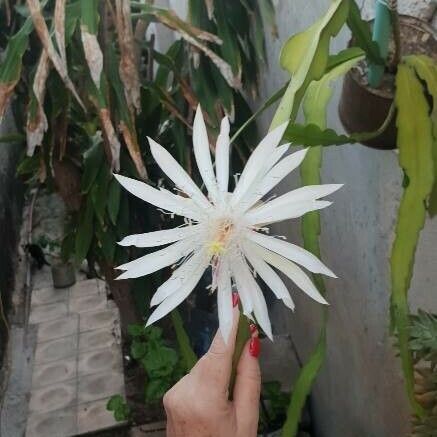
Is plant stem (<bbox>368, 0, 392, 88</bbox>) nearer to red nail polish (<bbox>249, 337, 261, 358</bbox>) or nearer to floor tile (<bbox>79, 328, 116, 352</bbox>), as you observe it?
red nail polish (<bbox>249, 337, 261, 358</bbox>)

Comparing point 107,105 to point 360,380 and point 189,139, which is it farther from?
point 360,380

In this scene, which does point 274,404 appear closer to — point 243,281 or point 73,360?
point 73,360

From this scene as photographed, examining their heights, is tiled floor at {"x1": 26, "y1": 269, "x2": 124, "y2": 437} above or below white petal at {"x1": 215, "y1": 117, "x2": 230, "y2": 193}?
below

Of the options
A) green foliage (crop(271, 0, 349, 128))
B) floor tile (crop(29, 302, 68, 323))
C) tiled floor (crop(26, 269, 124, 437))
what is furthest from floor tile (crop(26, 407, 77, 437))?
green foliage (crop(271, 0, 349, 128))

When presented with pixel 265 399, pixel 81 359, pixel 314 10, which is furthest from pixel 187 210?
pixel 81 359

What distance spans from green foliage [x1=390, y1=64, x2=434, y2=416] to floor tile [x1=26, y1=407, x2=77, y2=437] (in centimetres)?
173

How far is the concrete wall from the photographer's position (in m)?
0.81

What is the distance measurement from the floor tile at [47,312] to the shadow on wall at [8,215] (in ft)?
0.40

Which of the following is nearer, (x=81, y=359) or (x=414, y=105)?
(x=414, y=105)

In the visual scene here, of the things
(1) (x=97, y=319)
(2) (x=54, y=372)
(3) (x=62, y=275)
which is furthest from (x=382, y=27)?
(3) (x=62, y=275)

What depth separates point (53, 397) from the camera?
7.13 feet

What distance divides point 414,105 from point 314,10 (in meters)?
0.58

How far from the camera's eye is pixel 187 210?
1.44 feet

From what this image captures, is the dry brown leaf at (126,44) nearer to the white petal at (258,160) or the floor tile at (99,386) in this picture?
the white petal at (258,160)
